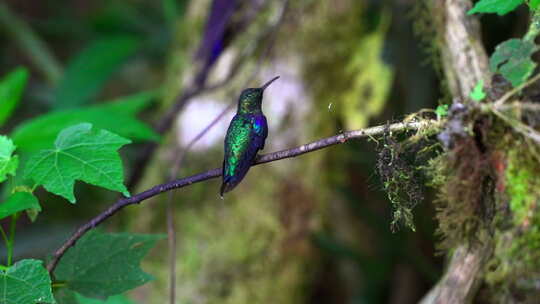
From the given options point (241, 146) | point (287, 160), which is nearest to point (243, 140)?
point (241, 146)

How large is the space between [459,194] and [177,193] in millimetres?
1487

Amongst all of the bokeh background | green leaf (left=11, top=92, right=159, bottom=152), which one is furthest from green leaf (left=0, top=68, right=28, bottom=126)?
the bokeh background

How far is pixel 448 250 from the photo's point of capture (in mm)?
1271

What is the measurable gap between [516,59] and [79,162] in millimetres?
736

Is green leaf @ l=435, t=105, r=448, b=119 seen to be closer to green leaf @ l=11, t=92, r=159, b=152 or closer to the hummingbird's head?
the hummingbird's head

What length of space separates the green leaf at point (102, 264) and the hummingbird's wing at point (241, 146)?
23 cm

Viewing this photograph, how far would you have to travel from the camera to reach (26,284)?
928 mm

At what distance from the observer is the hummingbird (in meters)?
1.03

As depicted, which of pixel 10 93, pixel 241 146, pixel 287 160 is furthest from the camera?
pixel 287 160

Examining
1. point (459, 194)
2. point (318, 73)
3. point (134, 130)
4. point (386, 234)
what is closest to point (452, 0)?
point (459, 194)

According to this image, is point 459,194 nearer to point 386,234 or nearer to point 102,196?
point 386,234

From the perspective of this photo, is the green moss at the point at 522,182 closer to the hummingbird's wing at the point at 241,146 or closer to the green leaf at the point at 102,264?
→ the hummingbird's wing at the point at 241,146

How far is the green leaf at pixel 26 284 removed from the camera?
917 mm

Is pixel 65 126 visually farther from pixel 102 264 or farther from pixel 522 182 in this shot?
pixel 522 182
